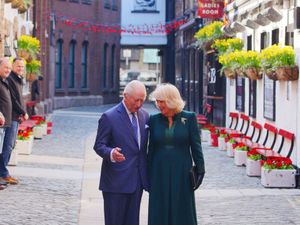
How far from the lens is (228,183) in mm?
15508

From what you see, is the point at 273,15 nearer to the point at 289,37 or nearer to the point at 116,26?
the point at 289,37

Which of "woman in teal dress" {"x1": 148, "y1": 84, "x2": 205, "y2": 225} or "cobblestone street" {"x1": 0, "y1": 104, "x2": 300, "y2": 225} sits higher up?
"woman in teal dress" {"x1": 148, "y1": 84, "x2": 205, "y2": 225}

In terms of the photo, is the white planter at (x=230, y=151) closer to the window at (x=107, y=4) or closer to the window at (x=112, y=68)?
the window at (x=107, y=4)

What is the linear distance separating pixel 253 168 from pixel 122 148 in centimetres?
824

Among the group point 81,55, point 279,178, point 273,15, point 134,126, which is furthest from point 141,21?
point 134,126

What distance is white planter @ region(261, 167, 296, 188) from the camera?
14883mm

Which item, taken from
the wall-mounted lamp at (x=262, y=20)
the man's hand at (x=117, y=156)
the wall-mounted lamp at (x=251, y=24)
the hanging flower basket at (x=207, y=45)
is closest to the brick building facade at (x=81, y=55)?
the hanging flower basket at (x=207, y=45)

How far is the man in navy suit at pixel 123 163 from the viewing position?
8.47 metres

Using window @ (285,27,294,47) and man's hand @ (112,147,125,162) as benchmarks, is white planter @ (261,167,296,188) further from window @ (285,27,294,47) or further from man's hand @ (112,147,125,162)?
man's hand @ (112,147,125,162)

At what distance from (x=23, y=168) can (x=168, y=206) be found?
892 centimetres

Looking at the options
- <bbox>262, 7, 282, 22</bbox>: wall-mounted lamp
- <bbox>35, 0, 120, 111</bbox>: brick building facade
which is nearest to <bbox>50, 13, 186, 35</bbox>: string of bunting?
<bbox>35, 0, 120, 111</bbox>: brick building facade

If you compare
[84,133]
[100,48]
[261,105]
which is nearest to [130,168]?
[261,105]

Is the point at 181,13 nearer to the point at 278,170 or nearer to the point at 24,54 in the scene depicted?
the point at 24,54

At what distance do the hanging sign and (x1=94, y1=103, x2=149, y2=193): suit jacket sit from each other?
18.1 m
